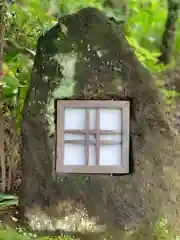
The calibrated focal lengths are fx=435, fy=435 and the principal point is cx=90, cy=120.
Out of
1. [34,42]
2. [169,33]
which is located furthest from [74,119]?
[169,33]

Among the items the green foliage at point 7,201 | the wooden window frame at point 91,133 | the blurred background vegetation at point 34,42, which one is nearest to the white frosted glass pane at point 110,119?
the wooden window frame at point 91,133

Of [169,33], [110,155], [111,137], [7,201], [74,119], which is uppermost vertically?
[169,33]

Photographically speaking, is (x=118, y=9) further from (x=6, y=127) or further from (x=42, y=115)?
(x=42, y=115)

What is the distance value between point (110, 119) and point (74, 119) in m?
0.28

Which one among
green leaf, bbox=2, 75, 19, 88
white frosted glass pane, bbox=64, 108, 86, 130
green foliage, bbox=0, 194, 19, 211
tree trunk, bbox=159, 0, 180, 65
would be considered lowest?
green foliage, bbox=0, 194, 19, 211

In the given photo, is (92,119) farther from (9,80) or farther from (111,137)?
(9,80)

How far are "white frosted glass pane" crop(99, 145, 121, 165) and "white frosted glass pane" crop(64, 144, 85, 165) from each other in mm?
149

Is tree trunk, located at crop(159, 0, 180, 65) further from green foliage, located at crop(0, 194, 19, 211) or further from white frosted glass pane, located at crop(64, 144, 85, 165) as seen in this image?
green foliage, located at crop(0, 194, 19, 211)

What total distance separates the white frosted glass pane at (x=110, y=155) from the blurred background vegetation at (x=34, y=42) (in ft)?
1.96

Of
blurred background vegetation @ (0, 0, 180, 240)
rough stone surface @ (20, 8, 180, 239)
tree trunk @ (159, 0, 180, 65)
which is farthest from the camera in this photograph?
tree trunk @ (159, 0, 180, 65)

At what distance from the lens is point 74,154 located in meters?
3.39

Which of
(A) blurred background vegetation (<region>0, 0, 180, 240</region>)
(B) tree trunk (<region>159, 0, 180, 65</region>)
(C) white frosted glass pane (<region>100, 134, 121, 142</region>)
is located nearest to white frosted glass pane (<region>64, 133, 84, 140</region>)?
(C) white frosted glass pane (<region>100, 134, 121, 142</region>)

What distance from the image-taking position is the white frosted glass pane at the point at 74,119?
338 cm

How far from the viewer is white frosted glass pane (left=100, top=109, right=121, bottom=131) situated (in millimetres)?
3389
